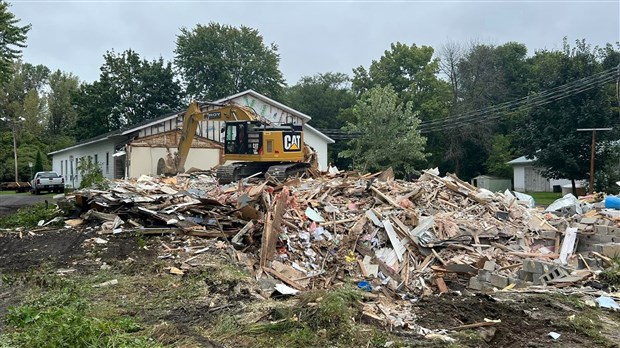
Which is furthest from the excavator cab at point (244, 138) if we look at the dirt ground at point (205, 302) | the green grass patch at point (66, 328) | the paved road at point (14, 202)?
the green grass patch at point (66, 328)

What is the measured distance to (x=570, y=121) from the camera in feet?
107

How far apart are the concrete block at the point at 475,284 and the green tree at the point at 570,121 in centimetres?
2537

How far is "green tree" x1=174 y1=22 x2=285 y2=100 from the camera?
5831cm

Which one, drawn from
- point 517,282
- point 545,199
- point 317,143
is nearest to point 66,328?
point 517,282

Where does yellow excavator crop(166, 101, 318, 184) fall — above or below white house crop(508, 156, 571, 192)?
above

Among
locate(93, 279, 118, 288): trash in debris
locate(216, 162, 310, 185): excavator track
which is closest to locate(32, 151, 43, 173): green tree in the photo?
locate(216, 162, 310, 185): excavator track

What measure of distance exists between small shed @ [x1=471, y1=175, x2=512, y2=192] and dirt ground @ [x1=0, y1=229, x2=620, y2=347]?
3962 centimetres

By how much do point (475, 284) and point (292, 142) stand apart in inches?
442

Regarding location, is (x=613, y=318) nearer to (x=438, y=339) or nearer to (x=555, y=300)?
(x=555, y=300)

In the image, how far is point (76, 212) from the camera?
13.1 metres

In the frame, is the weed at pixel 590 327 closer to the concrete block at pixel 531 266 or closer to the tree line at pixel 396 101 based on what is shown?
the concrete block at pixel 531 266

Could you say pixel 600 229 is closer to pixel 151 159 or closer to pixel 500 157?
pixel 151 159

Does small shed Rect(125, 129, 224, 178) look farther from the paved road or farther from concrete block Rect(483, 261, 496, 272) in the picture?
concrete block Rect(483, 261, 496, 272)

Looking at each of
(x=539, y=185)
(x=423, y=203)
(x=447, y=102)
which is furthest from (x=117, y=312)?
(x=447, y=102)
